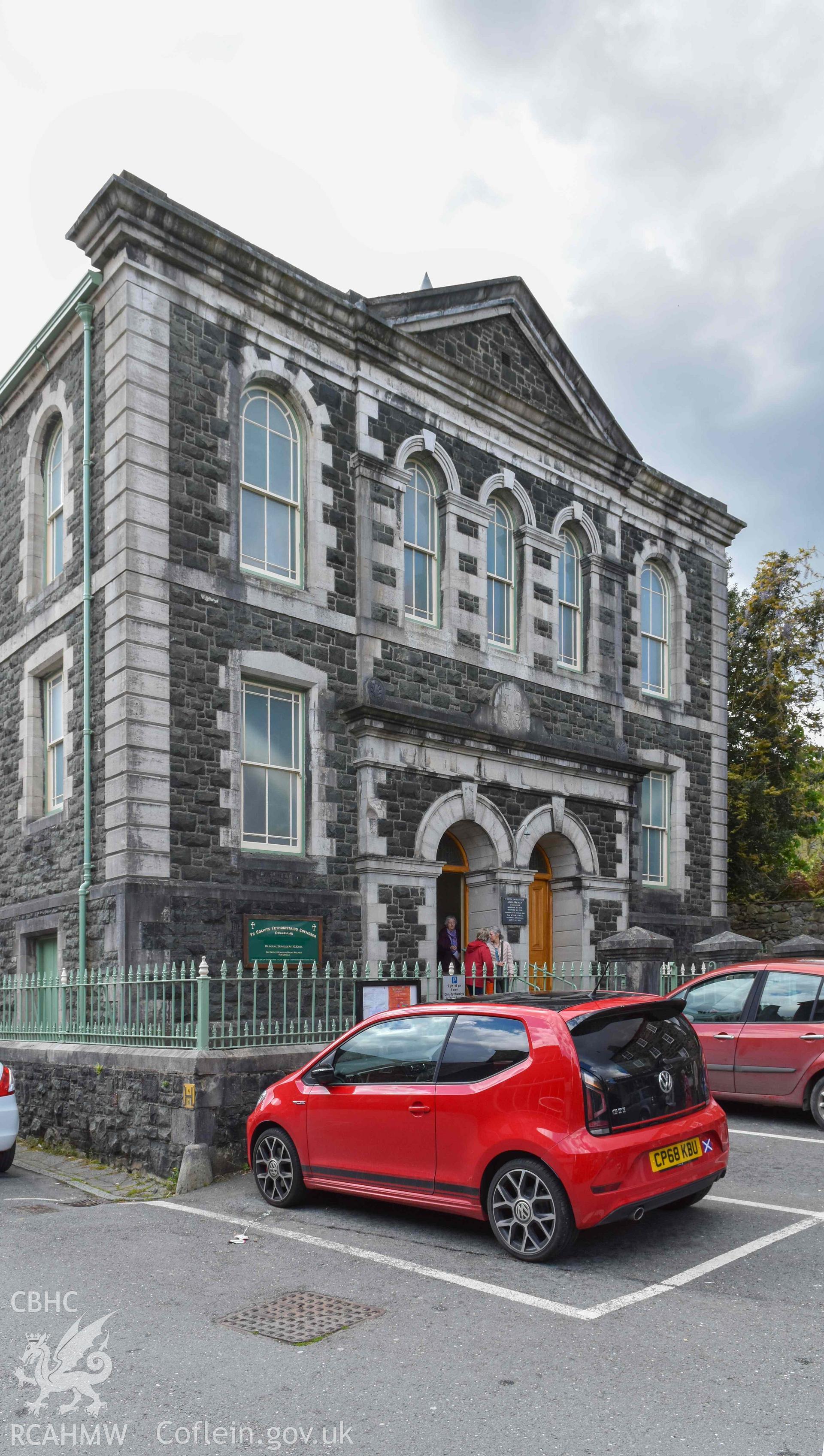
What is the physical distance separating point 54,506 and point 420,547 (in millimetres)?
5393

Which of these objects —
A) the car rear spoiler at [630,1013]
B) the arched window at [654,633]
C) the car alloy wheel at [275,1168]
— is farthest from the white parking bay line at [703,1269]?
the arched window at [654,633]

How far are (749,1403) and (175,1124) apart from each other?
638cm

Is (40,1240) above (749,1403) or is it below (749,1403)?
below

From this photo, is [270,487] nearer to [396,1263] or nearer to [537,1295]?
[396,1263]

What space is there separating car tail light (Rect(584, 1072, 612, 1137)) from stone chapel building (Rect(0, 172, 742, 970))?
804cm

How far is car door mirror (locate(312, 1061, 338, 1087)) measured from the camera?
A: 27.5 feet

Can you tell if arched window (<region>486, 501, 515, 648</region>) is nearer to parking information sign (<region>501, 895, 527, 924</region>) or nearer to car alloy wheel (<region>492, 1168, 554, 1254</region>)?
parking information sign (<region>501, 895, 527, 924</region>)

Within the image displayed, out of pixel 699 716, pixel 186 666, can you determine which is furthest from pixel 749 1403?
pixel 699 716

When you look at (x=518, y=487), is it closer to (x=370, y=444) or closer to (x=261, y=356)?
(x=370, y=444)

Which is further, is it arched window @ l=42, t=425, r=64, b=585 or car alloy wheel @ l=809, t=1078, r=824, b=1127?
arched window @ l=42, t=425, r=64, b=585

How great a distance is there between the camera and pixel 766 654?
2695 cm

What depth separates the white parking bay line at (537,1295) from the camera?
6105 millimetres

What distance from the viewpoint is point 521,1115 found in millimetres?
7020

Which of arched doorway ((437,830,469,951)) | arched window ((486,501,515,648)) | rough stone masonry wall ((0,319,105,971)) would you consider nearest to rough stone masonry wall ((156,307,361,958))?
rough stone masonry wall ((0,319,105,971))
